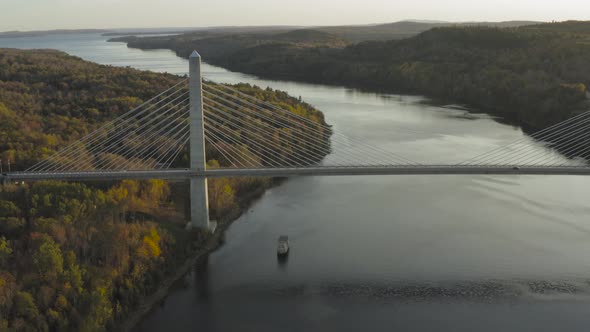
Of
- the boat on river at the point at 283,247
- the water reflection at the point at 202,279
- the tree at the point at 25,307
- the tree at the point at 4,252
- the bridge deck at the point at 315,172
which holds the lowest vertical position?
the water reflection at the point at 202,279

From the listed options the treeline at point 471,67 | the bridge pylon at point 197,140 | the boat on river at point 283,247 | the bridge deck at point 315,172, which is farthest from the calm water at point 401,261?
the treeline at point 471,67

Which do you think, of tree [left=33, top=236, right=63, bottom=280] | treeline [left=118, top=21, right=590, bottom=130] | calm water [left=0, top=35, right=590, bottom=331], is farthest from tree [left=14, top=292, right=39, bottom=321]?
treeline [left=118, top=21, right=590, bottom=130]

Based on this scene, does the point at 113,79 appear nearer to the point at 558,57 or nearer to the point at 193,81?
the point at 193,81

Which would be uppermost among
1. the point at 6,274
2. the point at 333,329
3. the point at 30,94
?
the point at 30,94

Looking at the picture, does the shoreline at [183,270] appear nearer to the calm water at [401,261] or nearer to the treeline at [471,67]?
the calm water at [401,261]

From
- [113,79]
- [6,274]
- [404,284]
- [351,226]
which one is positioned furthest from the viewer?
[113,79]

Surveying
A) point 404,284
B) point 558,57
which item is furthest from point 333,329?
point 558,57

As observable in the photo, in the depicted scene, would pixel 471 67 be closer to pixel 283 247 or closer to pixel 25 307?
pixel 283 247

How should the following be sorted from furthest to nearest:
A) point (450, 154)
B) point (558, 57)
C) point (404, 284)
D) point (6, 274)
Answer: point (558, 57), point (450, 154), point (404, 284), point (6, 274)
